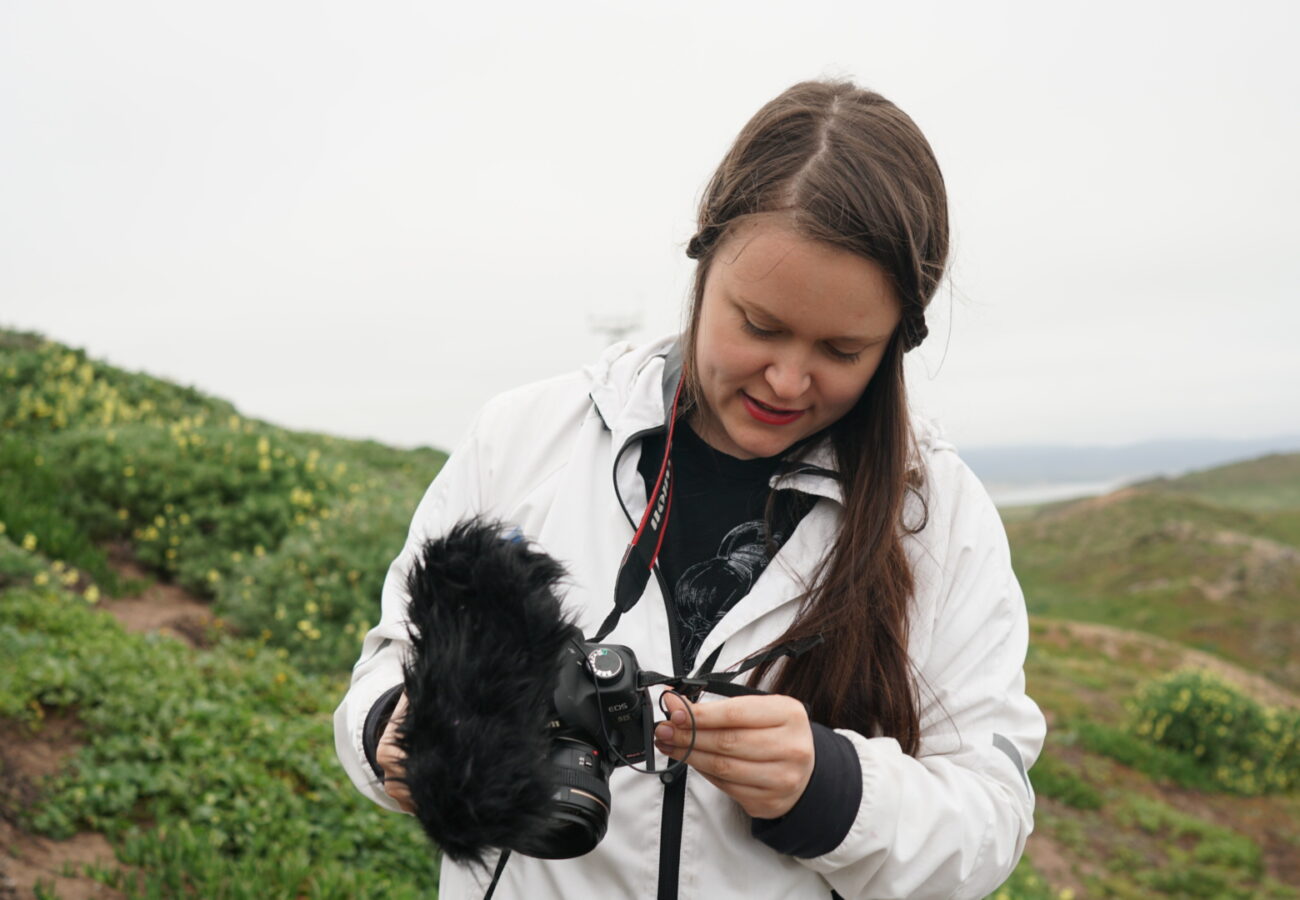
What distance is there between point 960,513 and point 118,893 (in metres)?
3.06

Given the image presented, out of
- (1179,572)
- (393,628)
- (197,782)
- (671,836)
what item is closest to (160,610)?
(197,782)

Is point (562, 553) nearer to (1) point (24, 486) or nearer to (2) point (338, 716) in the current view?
(2) point (338, 716)

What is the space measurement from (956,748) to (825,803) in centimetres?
29

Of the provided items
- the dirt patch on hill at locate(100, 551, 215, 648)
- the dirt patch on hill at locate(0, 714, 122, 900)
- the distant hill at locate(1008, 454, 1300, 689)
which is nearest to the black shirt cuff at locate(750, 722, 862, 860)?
the dirt patch on hill at locate(0, 714, 122, 900)

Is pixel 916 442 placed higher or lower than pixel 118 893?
higher

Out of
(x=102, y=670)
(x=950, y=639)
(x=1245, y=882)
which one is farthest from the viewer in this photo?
(x=1245, y=882)

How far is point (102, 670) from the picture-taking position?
4352 millimetres

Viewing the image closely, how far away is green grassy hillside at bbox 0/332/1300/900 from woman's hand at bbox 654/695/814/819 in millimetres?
2432

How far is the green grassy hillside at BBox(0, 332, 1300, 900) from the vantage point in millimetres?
3600

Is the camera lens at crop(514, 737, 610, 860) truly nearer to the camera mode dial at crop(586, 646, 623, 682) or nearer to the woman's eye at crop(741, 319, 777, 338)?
the camera mode dial at crop(586, 646, 623, 682)

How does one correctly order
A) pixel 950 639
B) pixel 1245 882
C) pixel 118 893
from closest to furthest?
pixel 950 639, pixel 118 893, pixel 1245 882

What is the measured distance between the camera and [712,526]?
1772mm

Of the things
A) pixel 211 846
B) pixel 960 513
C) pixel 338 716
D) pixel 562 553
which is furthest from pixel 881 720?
pixel 211 846

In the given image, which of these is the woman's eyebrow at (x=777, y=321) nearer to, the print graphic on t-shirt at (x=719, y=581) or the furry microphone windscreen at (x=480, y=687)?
the print graphic on t-shirt at (x=719, y=581)
